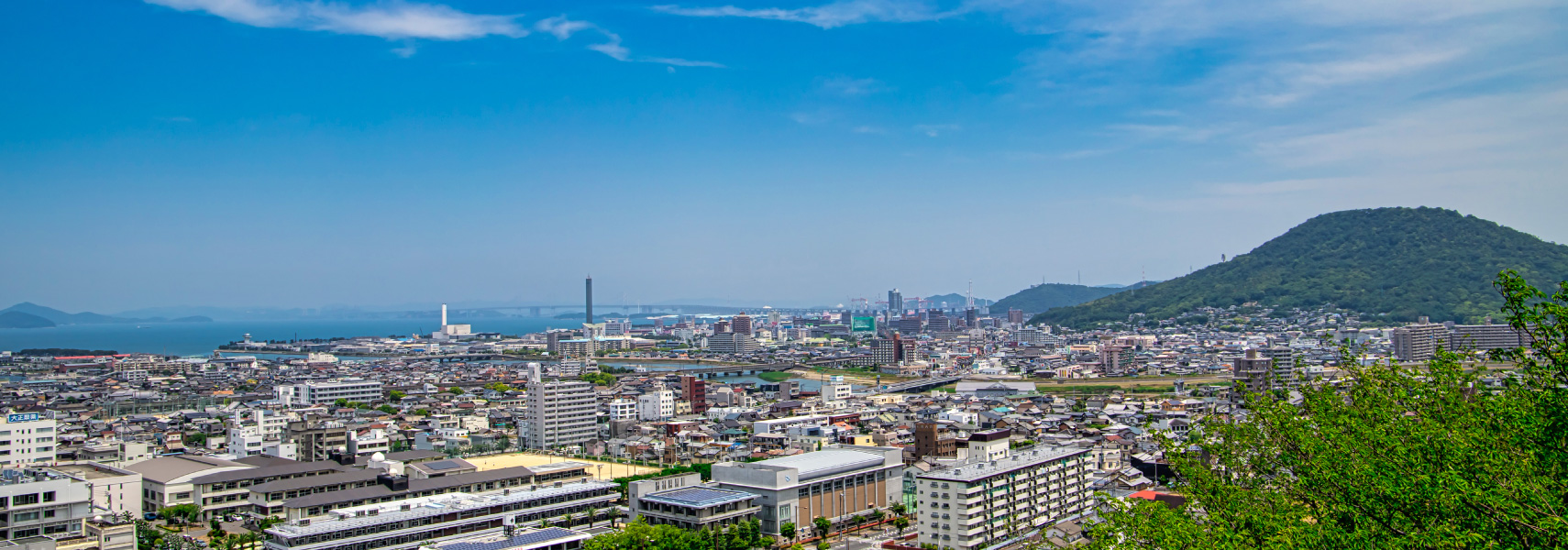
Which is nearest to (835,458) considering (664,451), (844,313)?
(664,451)

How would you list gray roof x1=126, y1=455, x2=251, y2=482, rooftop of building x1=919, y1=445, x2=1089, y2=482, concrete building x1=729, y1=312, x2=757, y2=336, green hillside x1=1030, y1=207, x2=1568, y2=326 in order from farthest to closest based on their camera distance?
concrete building x1=729, y1=312, x2=757, y2=336 → green hillside x1=1030, y1=207, x2=1568, y2=326 → gray roof x1=126, y1=455, x2=251, y2=482 → rooftop of building x1=919, y1=445, x2=1089, y2=482

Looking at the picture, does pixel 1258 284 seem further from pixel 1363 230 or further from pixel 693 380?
pixel 693 380

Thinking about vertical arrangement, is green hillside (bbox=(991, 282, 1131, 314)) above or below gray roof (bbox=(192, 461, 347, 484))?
above

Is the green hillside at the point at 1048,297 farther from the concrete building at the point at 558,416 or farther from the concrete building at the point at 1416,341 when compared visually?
the concrete building at the point at 558,416

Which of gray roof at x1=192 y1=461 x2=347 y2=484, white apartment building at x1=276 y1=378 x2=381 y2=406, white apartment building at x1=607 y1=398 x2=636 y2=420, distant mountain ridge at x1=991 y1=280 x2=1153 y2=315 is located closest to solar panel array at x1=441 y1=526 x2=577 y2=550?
gray roof at x1=192 y1=461 x2=347 y2=484

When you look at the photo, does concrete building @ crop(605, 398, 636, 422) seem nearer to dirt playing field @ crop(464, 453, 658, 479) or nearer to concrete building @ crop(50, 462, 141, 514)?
dirt playing field @ crop(464, 453, 658, 479)

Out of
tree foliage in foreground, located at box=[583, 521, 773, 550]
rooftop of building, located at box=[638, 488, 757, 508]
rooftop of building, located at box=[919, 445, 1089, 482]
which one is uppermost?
rooftop of building, located at box=[919, 445, 1089, 482]
